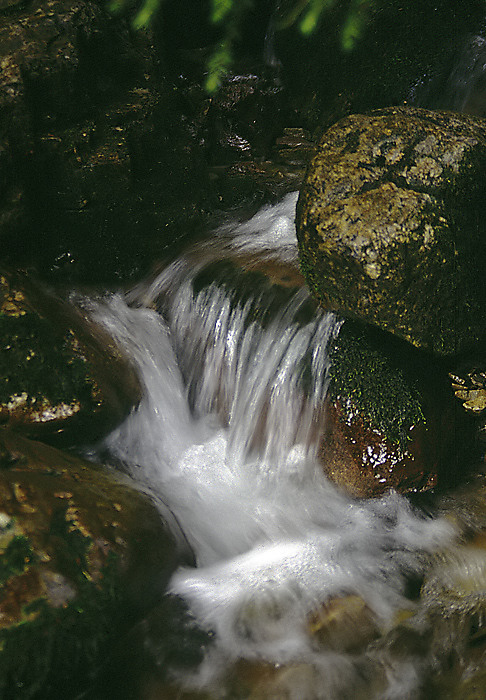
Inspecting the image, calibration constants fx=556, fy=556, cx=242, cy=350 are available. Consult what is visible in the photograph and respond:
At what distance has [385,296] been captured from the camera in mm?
3373

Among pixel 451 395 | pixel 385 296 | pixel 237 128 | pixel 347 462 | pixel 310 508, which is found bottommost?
pixel 310 508

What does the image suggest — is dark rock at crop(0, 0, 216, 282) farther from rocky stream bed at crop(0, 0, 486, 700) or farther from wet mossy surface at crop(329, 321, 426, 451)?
wet mossy surface at crop(329, 321, 426, 451)

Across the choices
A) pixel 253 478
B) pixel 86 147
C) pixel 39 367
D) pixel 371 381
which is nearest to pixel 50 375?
pixel 39 367

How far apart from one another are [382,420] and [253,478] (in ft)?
3.35

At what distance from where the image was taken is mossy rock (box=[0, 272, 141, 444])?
11.3 feet

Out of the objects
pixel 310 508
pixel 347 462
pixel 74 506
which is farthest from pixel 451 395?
pixel 74 506

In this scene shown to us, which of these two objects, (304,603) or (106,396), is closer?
(304,603)

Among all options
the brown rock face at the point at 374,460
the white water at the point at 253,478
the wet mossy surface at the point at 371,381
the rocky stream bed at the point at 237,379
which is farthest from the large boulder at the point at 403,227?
the brown rock face at the point at 374,460

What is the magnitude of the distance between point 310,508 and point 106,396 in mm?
1583

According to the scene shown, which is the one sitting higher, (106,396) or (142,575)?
(106,396)

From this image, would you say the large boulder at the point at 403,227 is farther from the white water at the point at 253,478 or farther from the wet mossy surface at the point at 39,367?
the wet mossy surface at the point at 39,367

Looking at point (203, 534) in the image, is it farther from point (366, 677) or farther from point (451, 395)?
point (451, 395)

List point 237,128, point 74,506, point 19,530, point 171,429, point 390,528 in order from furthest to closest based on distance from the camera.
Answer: point 237,128
point 171,429
point 390,528
point 74,506
point 19,530

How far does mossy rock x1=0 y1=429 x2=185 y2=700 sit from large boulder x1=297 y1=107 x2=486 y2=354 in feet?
6.08
